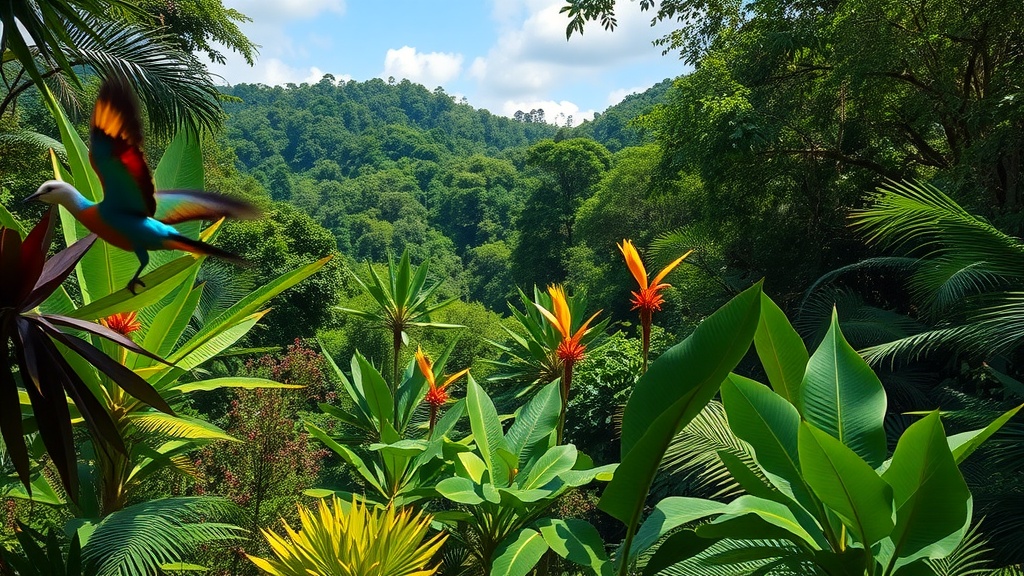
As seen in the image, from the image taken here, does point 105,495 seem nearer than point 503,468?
Yes

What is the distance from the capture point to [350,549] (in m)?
1.45

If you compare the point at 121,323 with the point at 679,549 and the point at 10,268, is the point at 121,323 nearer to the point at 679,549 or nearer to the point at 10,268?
the point at 10,268

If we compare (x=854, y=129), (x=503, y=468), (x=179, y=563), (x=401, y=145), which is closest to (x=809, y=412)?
(x=503, y=468)

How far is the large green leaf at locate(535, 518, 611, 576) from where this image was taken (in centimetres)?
194

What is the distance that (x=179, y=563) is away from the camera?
2.32m

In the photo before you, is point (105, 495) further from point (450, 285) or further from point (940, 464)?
point (450, 285)

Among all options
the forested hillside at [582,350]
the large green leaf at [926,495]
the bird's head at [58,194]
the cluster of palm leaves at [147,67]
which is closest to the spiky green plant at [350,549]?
the forested hillside at [582,350]

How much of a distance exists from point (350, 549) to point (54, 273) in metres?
0.86

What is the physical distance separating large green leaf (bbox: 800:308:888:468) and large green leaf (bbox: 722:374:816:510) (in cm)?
15

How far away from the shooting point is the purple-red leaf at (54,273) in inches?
47.9

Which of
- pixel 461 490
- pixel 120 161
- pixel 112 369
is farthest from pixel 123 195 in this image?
pixel 461 490

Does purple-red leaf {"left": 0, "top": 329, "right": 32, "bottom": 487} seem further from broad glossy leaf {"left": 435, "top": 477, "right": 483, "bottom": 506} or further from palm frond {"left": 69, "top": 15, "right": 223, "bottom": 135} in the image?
palm frond {"left": 69, "top": 15, "right": 223, "bottom": 135}

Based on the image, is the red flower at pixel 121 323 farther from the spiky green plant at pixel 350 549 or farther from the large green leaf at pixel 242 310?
the spiky green plant at pixel 350 549

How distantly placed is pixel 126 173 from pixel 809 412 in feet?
6.03
